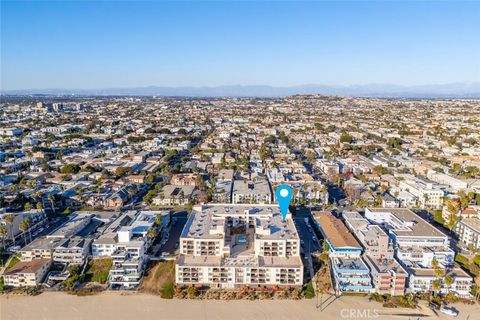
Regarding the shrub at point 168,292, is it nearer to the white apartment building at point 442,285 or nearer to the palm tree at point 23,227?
the palm tree at point 23,227

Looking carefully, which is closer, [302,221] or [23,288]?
[23,288]

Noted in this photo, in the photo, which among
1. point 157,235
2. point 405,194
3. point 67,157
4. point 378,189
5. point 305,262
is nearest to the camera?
point 305,262

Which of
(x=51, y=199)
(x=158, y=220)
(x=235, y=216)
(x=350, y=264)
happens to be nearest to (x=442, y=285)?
(x=350, y=264)

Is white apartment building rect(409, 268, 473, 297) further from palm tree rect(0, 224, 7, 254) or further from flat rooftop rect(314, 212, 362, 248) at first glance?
palm tree rect(0, 224, 7, 254)

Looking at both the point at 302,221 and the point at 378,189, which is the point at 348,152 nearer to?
the point at 378,189

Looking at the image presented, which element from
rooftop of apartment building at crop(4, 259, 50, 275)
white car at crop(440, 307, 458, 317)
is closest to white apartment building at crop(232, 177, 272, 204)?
rooftop of apartment building at crop(4, 259, 50, 275)

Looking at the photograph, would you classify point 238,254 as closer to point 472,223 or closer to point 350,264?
point 350,264

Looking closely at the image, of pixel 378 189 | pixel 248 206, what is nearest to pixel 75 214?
pixel 248 206
